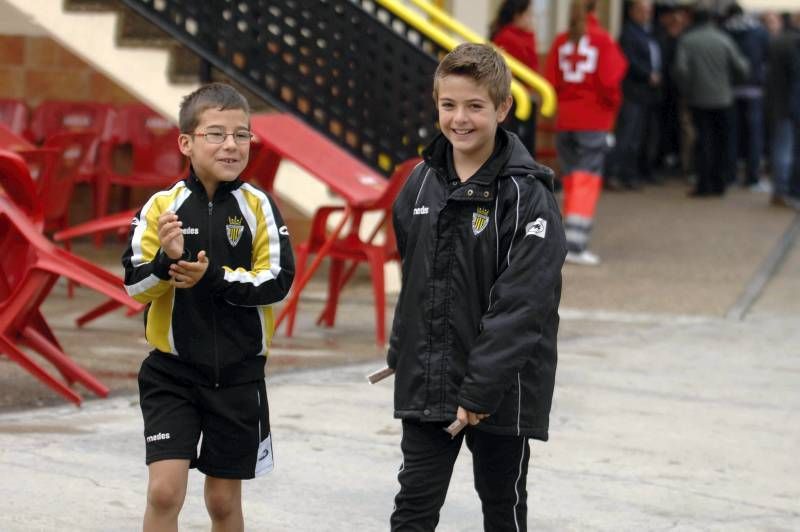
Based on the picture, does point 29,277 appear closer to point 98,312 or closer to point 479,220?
point 98,312

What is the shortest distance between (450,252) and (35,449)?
2.60m

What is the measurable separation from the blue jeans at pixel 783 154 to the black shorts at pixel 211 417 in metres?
13.9

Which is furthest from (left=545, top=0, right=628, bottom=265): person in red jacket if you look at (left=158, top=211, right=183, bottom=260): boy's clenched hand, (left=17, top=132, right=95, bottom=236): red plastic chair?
(left=158, top=211, right=183, bottom=260): boy's clenched hand

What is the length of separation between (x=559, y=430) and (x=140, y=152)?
22.9ft

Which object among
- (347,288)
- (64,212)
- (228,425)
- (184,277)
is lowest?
(347,288)

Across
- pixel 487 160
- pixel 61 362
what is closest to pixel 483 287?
pixel 487 160

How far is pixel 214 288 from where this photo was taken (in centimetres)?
421

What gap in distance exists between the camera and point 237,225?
4332 mm

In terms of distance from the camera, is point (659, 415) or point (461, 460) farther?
point (659, 415)

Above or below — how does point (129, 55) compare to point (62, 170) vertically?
above

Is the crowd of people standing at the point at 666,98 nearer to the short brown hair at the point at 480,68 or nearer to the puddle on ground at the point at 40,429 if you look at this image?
the puddle on ground at the point at 40,429

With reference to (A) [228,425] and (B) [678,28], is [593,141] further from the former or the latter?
(A) [228,425]

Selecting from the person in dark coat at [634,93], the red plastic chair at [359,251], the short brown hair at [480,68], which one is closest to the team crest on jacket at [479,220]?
the short brown hair at [480,68]

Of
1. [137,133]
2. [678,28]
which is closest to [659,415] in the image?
[137,133]
